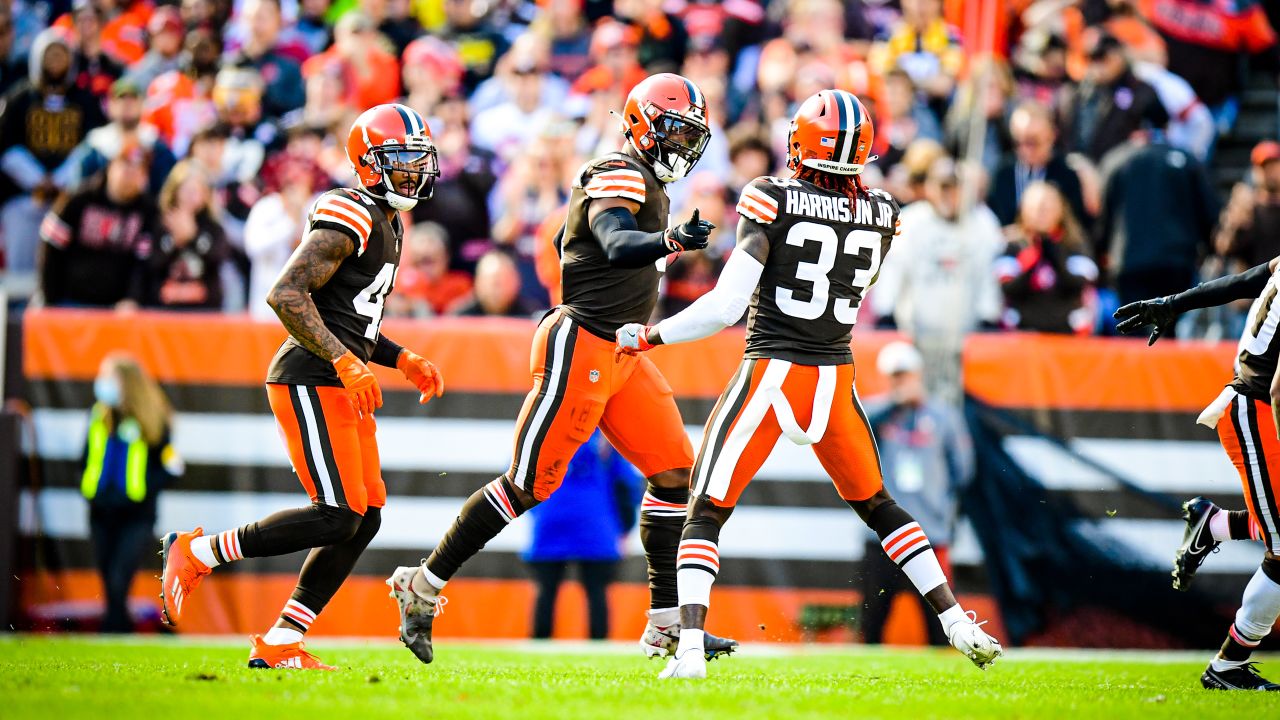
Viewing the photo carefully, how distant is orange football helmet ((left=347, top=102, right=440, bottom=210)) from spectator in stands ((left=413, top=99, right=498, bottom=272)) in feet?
14.2

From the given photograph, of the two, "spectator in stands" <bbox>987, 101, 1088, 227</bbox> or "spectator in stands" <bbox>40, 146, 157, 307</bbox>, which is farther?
"spectator in stands" <bbox>987, 101, 1088, 227</bbox>

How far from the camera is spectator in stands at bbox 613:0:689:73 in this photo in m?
12.2

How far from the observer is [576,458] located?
8.96 metres

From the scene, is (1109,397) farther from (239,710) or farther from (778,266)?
(239,710)

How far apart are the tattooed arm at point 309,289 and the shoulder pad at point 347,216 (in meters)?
0.04

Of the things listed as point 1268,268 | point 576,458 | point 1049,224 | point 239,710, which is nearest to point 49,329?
point 576,458

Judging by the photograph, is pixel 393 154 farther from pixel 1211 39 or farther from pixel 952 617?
pixel 1211 39

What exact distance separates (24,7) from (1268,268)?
10.7 meters

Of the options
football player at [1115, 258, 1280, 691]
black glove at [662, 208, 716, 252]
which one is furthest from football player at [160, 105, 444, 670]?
football player at [1115, 258, 1280, 691]

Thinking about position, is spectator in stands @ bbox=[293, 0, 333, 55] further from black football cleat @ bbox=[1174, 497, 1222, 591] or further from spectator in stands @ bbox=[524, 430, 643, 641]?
black football cleat @ bbox=[1174, 497, 1222, 591]

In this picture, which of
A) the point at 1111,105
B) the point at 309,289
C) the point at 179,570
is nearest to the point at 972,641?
the point at 309,289

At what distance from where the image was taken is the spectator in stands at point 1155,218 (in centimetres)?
1016

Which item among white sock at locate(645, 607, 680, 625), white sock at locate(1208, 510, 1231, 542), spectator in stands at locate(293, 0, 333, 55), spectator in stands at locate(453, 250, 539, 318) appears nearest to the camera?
white sock at locate(1208, 510, 1231, 542)

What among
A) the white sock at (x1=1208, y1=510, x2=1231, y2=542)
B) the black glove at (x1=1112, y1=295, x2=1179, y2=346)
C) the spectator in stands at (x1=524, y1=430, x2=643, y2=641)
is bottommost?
the spectator in stands at (x1=524, y1=430, x2=643, y2=641)
